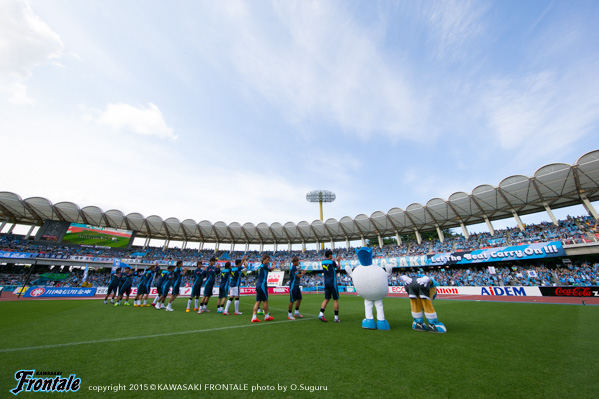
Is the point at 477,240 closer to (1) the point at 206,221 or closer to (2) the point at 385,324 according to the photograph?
(2) the point at 385,324

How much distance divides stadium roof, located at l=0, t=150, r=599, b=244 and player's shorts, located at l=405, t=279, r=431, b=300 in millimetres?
28138

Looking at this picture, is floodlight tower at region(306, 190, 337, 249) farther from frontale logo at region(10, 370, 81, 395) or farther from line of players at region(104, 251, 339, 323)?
frontale logo at region(10, 370, 81, 395)

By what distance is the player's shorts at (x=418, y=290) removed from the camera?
516cm

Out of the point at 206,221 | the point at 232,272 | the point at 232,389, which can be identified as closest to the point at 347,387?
the point at 232,389

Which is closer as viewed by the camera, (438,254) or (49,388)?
(49,388)

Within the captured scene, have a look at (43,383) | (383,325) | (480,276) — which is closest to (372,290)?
(383,325)

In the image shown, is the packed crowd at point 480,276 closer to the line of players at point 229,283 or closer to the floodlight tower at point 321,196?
the line of players at point 229,283

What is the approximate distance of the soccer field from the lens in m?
2.39

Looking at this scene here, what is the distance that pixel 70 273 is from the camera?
3134cm

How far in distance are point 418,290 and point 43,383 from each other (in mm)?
6161

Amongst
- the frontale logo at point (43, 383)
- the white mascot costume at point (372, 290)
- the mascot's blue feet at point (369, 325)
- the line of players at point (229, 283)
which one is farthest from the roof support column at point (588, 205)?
the frontale logo at point (43, 383)

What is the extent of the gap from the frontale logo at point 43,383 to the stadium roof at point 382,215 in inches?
1334

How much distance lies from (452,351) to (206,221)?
137 ft

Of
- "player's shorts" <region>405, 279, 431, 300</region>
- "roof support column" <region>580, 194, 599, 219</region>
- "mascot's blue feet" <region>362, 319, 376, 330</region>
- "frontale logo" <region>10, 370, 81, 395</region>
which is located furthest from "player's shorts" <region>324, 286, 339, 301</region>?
"roof support column" <region>580, 194, 599, 219</region>
